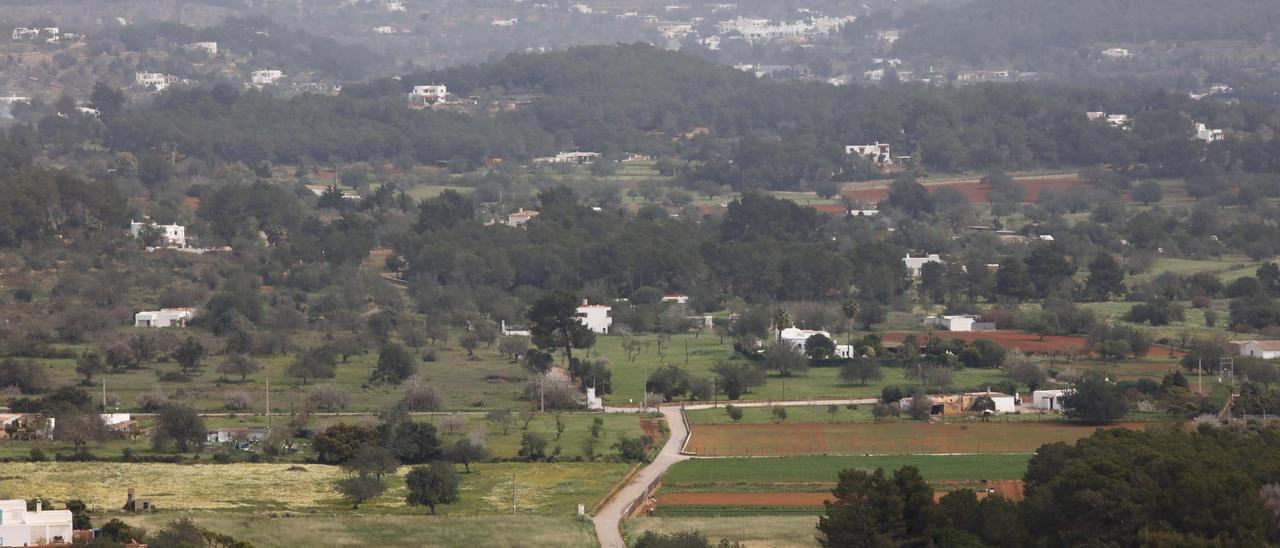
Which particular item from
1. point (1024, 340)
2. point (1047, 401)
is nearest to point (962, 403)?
point (1047, 401)

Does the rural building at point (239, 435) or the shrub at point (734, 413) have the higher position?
the rural building at point (239, 435)

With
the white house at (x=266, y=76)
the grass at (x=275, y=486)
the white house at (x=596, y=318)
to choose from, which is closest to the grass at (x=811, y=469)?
the grass at (x=275, y=486)

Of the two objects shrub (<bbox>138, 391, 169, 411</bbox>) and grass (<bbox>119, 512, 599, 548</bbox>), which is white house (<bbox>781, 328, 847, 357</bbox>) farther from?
grass (<bbox>119, 512, 599, 548</bbox>)

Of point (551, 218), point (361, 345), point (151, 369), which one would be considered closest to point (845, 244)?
point (551, 218)

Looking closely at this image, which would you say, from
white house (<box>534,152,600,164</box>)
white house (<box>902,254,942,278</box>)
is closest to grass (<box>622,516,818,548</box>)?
white house (<box>902,254,942,278</box>)

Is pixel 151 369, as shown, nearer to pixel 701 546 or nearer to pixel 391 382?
pixel 391 382

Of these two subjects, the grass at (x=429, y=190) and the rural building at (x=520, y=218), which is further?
the grass at (x=429, y=190)

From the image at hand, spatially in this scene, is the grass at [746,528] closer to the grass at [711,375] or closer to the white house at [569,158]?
the grass at [711,375]
